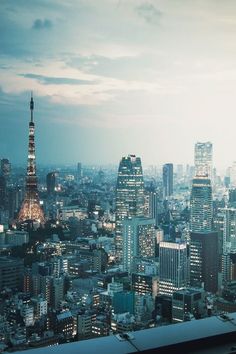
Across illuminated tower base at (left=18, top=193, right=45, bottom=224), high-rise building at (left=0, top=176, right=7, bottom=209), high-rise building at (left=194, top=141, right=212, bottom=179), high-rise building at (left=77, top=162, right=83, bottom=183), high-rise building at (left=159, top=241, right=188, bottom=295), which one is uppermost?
high-rise building at (left=194, top=141, right=212, bottom=179)

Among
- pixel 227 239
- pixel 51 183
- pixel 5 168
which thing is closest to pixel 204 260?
pixel 227 239

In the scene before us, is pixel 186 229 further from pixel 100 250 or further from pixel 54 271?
pixel 54 271

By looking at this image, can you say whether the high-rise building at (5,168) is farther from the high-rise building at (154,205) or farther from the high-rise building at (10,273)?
the high-rise building at (154,205)

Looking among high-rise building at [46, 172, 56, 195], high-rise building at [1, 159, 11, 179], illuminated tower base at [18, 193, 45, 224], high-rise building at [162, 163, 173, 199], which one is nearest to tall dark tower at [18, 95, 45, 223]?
illuminated tower base at [18, 193, 45, 224]

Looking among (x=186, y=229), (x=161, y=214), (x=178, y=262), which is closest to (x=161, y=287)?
(x=178, y=262)

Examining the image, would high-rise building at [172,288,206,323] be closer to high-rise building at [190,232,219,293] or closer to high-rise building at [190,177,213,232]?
high-rise building at [190,232,219,293]

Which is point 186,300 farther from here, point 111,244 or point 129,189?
point 129,189
